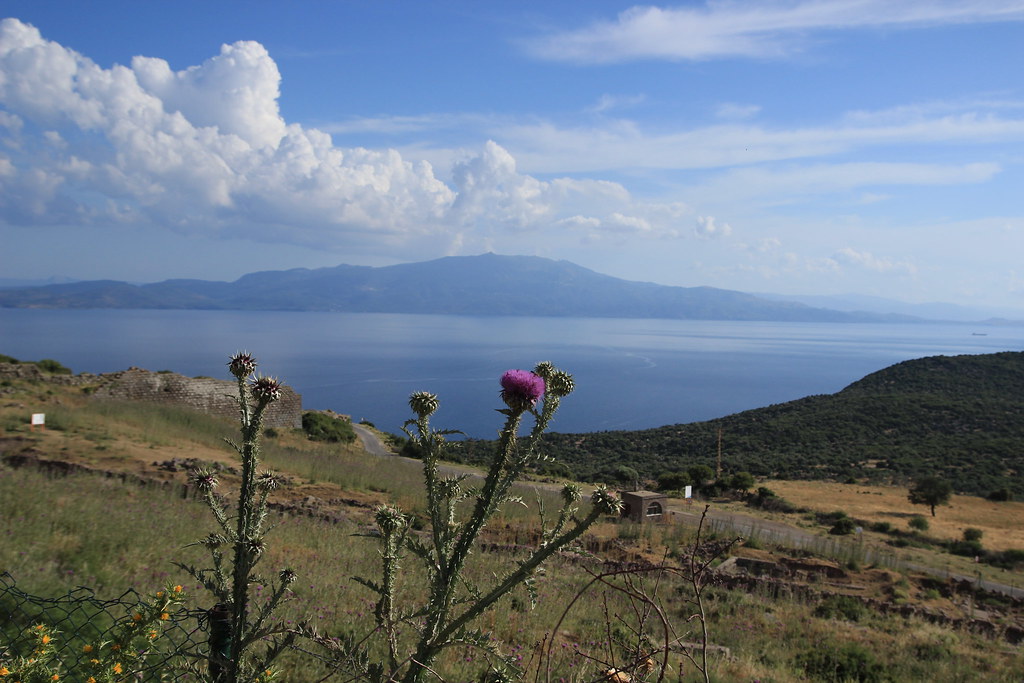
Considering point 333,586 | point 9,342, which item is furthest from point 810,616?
point 9,342

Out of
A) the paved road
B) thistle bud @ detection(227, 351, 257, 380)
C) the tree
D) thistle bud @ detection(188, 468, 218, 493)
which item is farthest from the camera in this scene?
the paved road

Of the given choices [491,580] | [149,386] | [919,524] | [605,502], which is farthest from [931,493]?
[149,386]

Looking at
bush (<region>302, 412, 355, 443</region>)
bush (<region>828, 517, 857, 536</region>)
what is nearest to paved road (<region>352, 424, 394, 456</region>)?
bush (<region>302, 412, 355, 443</region>)

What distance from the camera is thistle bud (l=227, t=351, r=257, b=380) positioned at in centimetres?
225

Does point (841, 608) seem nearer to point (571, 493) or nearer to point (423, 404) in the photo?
point (571, 493)

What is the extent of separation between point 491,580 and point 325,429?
28.7m

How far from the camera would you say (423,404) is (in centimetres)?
247

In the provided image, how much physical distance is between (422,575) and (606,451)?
→ 1555 inches

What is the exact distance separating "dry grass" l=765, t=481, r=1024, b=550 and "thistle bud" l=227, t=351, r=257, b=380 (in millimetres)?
24166

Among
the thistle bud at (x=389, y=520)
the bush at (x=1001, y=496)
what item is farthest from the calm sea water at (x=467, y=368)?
the thistle bud at (x=389, y=520)

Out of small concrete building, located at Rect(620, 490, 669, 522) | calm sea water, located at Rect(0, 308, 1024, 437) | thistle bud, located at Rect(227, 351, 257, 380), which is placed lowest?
calm sea water, located at Rect(0, 308, 1024, 437)

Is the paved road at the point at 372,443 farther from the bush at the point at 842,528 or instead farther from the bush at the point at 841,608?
the bush at the point at 841,608

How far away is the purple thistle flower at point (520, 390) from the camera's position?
7.59ft

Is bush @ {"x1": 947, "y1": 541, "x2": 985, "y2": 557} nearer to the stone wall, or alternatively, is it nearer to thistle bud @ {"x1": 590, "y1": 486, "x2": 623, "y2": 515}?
thistle bud @ {"x1": 590, "y1": 486, "x2": 623, "y2": 515}
